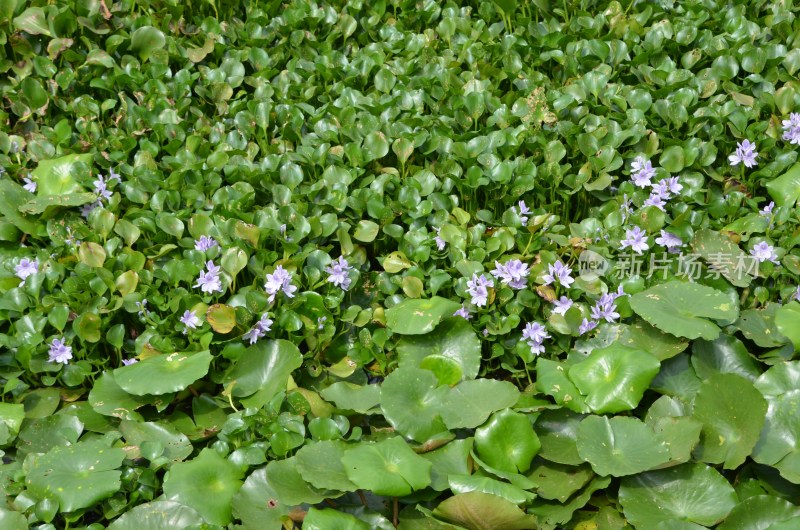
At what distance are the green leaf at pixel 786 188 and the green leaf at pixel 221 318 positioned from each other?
2220 millimetres

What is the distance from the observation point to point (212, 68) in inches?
179

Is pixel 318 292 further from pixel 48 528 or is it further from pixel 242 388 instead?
pixel 48 528

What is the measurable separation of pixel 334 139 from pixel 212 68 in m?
0.96

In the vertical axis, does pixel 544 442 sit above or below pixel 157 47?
below

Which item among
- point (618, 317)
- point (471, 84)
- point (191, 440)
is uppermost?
point (471, 84)

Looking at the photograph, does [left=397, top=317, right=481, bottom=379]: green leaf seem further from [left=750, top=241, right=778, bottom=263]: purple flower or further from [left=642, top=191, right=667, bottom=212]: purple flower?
[left=750, top=241, right=778, bottom=263]: purple flower

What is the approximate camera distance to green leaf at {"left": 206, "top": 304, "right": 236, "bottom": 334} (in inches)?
126

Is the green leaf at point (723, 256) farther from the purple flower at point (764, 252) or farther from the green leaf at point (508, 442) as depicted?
the green leaf at point (508, 442)

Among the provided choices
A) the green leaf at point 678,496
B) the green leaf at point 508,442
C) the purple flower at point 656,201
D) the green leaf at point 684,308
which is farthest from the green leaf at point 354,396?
the purple flower at point 656,201

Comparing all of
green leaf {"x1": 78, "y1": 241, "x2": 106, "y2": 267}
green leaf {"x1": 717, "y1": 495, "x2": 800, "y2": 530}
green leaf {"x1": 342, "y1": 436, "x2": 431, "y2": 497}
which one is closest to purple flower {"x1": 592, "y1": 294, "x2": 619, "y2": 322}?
green leaf {"x1": 717, "y1": 495, "x2": 800, "y2": 530}

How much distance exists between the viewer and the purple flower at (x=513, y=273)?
335 centimetres

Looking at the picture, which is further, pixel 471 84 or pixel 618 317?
pixel 471 84

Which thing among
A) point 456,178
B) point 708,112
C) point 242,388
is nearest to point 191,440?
point 242,388

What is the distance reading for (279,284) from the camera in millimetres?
3268
